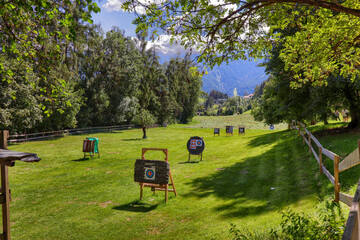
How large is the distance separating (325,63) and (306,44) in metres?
1.09

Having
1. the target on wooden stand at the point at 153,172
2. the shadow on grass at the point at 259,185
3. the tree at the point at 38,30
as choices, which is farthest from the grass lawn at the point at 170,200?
the tree at the point at 38,30

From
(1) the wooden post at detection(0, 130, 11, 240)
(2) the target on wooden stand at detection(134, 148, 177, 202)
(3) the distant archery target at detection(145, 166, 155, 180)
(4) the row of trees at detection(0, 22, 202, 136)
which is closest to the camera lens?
(1) the wooden post at detection(0, 130, 11, 240)

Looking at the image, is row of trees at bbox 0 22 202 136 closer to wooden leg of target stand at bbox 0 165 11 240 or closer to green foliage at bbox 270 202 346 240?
wooden leg of target stand at bbox 0 165 11 240

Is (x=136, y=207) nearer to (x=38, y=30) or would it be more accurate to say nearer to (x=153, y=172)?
(x=153, y=172)

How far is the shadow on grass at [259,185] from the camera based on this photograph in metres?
8.94

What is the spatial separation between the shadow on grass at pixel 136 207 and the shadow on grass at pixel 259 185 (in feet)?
6.56

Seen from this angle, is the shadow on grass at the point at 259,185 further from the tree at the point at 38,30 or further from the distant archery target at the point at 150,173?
the tree at the point at 38,30

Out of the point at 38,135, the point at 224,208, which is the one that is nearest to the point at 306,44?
the point at 224,208

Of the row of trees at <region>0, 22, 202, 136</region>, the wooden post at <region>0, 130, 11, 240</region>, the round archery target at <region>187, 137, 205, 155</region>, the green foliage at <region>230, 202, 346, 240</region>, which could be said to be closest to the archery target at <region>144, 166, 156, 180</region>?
the green foliage at <region>230, 202, 346, 240</region>

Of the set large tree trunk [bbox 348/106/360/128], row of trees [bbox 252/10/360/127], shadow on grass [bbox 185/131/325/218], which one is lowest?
shadow on grass [bbox 185/131/325/218]

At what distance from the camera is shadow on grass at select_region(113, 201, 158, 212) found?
10.0 metres

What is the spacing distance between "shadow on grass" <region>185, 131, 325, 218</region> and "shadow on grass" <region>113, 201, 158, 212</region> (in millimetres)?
2000

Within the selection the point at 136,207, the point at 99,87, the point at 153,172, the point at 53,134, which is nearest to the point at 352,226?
the point at 153,172

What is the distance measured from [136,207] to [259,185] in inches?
226
